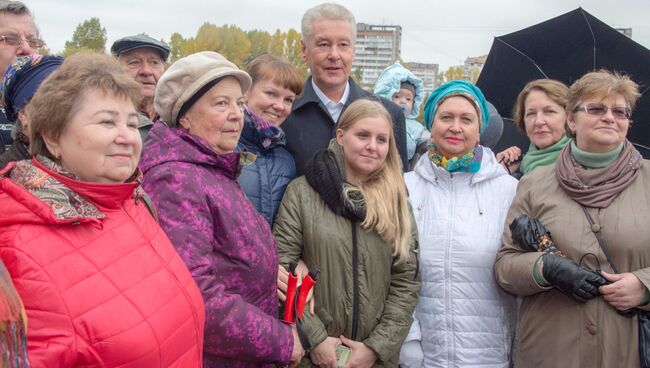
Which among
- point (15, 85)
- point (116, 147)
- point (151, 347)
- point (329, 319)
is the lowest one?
point (329, 319)

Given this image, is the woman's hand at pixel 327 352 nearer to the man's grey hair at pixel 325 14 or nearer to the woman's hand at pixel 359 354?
the woman's hand at pixel 359 354

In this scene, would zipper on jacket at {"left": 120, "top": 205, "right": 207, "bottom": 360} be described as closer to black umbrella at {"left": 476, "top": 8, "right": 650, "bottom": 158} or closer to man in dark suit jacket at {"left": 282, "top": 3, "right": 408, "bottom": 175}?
man in dark suit jacket at {"left": 282, "top": 3, "right": 408, "bottom": 175}

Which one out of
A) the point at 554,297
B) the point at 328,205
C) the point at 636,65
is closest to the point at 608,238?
the point at 554,297

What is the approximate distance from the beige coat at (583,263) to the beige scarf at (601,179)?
0.14ft

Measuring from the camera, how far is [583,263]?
9.64ft

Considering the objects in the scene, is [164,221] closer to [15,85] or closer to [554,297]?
[15,85]

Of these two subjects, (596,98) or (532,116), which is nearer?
(596,98)

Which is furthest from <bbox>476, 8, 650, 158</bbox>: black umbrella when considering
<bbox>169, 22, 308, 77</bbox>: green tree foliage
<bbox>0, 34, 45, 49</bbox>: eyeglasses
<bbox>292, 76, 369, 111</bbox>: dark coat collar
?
<bbox>169, 22, 308, 77</bbox>: green tree foliage

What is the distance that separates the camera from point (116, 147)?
1915mm

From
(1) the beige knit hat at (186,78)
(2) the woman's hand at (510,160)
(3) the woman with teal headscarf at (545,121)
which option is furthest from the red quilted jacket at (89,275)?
(2) the woman's hand at (510,160)

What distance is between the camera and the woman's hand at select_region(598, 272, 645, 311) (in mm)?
2783

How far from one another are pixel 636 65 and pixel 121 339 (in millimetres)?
4098

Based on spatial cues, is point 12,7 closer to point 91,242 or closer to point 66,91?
point 66,91

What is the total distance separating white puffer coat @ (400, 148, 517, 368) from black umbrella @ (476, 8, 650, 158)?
1.72m
